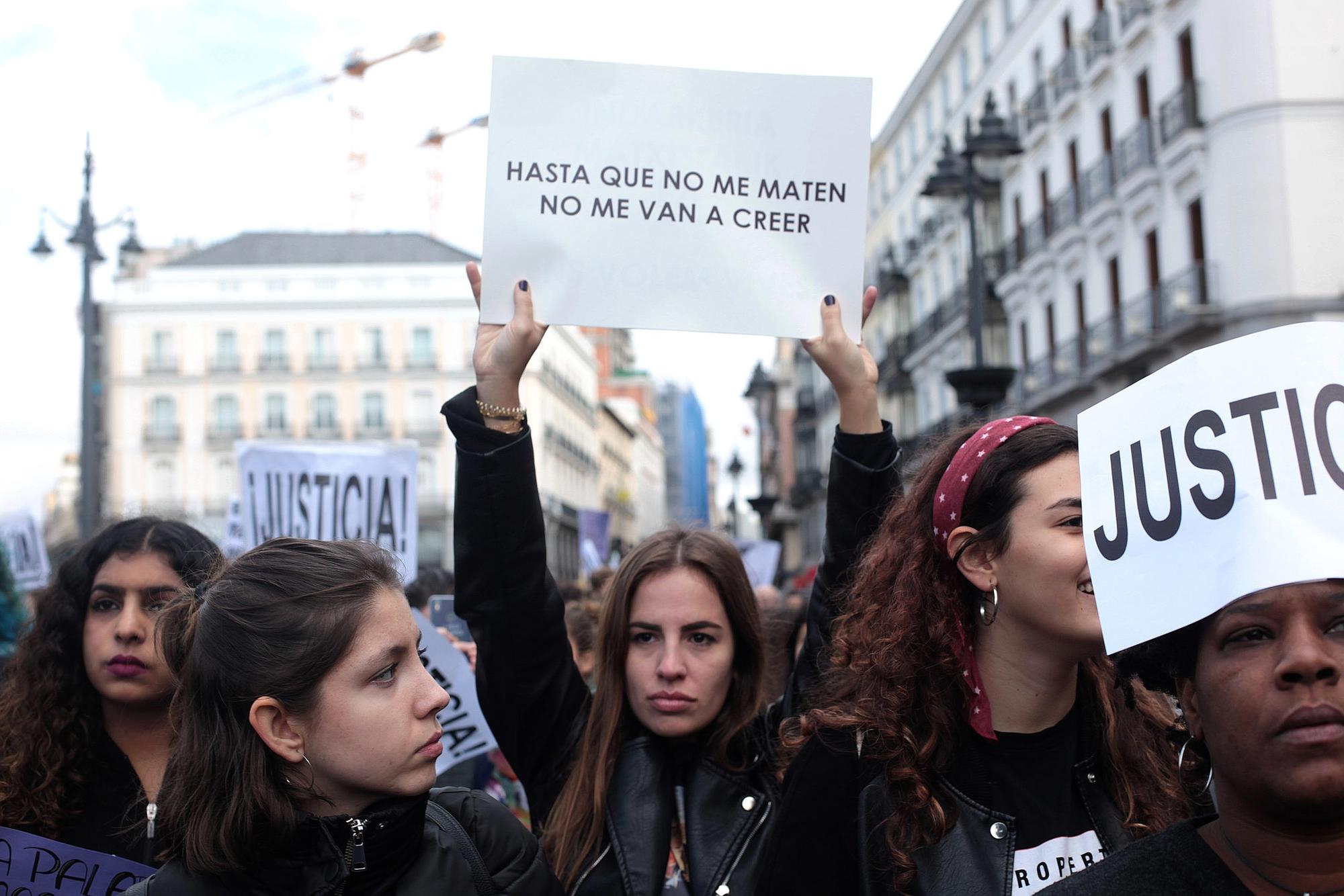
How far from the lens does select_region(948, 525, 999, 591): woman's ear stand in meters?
2.54

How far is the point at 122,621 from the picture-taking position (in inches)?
129

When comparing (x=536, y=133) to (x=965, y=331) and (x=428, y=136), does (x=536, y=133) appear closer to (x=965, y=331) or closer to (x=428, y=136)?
(x=965, y=331)

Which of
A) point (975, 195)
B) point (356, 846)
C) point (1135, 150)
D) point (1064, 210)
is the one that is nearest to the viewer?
point (356, 846)

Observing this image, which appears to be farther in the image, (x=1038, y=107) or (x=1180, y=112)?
(x=1038, y=107)

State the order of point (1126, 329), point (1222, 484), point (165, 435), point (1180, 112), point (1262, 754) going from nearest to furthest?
point (1262, 754), point (1222, 484), point (1180, 112), point (1126, 329), point (165, 435)

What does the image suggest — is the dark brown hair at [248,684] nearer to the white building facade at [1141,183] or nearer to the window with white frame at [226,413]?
the white building facade at [1141,183]

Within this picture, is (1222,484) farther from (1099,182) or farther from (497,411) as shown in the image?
(1099,182)

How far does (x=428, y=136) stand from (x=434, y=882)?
111 meters

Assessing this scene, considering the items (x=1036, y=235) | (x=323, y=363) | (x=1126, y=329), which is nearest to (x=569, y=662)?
(x=1126, y=329)

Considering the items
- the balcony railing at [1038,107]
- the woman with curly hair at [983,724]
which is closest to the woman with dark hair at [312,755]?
the woman with curly hair at [983,724]

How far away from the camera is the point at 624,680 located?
10.9 ft

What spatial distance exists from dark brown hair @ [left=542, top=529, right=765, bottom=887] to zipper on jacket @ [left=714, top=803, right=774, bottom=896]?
0.16 metres

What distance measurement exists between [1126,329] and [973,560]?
23.9 m

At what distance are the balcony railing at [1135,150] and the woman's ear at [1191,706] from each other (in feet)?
80.5
